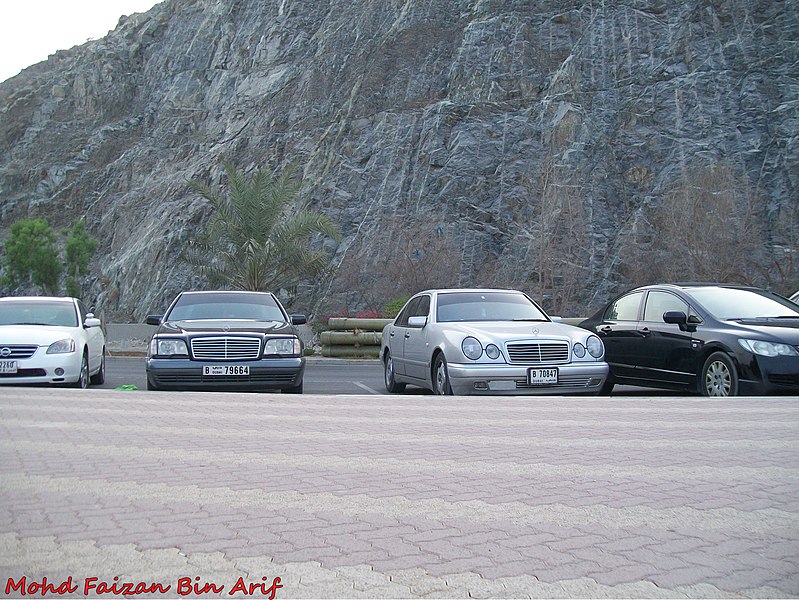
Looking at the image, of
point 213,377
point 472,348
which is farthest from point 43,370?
point 472,348

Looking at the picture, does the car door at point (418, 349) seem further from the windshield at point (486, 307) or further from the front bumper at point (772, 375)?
the front bumper at point (772, 375)

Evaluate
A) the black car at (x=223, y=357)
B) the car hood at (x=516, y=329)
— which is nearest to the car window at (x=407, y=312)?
the car hood at (x=516, y=329)

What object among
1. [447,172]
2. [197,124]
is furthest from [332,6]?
[447,172]

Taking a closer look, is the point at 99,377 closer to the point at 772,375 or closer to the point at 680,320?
the point at 680,320

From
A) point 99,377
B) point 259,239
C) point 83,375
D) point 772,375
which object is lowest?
point 99,377

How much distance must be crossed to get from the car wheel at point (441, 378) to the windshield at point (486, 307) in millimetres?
864

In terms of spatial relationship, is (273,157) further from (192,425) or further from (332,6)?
(192,425)

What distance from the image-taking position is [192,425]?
7328 mm

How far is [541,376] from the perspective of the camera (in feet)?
32.7

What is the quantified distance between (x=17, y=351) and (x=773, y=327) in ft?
32.6

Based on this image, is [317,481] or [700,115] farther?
[700,115]

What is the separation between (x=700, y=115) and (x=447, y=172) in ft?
45.0

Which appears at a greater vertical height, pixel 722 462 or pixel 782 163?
pixel 782 163

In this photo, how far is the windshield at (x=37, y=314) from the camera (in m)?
13.3
